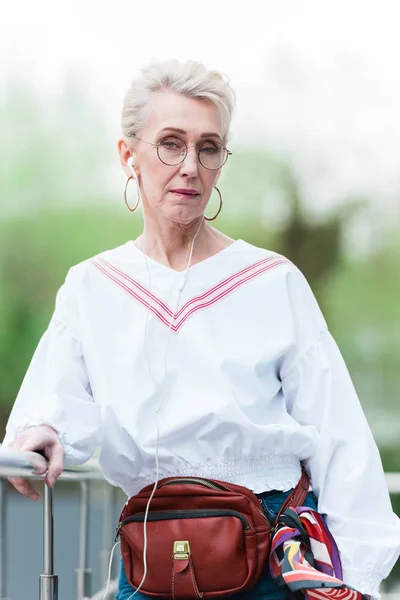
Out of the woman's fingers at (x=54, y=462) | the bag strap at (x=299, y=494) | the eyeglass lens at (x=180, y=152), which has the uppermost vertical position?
the eyeglass lens at (x=180, y=152)

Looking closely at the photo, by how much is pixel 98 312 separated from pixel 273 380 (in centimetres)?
31

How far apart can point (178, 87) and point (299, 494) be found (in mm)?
681

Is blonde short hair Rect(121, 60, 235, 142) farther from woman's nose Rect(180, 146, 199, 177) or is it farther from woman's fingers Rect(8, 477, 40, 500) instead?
woman's fingers Rect(8, 477, 40, 500)

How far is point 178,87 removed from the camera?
1.57 meters

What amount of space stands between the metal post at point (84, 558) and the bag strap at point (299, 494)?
96 centimetres

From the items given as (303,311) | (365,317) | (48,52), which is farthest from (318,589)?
(48,52)

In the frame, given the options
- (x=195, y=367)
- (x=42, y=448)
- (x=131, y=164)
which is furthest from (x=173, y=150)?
(x=42, y=448)

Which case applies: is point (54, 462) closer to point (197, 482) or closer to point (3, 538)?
point (197, 482)

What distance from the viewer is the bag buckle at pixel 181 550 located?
4.69 ft

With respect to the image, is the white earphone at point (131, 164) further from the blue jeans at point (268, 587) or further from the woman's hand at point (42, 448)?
the blue jeans at point (268, 587)

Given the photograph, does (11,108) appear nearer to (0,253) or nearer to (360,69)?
(0,253)

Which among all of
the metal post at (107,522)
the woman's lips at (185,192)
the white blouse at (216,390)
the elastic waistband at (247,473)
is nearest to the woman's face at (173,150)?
the woman's lips at (185,192)

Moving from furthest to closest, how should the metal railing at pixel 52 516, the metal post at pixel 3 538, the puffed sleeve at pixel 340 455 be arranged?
the metal post at pixel 3 538 < the puffed sleeve at pixel 340 455 < the metal railing at pixel 52 516

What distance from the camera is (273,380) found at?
1559 millimetres
